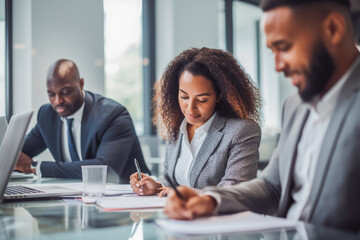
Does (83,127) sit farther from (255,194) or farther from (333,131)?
(333,131)

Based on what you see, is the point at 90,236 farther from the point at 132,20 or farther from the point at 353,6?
the point at 132,20

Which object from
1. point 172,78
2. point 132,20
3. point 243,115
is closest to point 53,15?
point 132,20

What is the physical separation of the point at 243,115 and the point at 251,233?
1193 millimetres

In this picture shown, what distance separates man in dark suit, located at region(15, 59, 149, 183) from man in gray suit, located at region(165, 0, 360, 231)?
1.73 metres

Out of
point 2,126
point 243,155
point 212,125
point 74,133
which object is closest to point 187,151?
point 212,125

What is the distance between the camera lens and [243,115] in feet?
7.01

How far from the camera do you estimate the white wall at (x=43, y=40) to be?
4105 millimetres

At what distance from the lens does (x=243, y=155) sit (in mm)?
1938

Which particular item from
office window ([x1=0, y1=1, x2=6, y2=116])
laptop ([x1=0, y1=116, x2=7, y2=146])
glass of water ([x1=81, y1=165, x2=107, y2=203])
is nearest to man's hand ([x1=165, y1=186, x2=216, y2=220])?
glass of water ([x1=81, y1=165, x2=107, y2=203])

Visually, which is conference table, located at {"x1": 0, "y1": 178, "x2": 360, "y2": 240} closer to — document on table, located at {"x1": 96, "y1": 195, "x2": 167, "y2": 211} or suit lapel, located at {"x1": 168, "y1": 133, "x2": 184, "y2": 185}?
document on table, located at {"x1": 96, "y1": 195, "x2": 167, "y2": 211}

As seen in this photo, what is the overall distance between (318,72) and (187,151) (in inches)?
46.2

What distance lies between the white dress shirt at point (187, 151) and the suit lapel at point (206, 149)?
54 mm

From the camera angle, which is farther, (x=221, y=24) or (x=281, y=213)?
(x=221, y=24)

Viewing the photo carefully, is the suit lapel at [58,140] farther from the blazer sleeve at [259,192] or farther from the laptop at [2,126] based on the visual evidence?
the blazer sleeve at [259,192]
